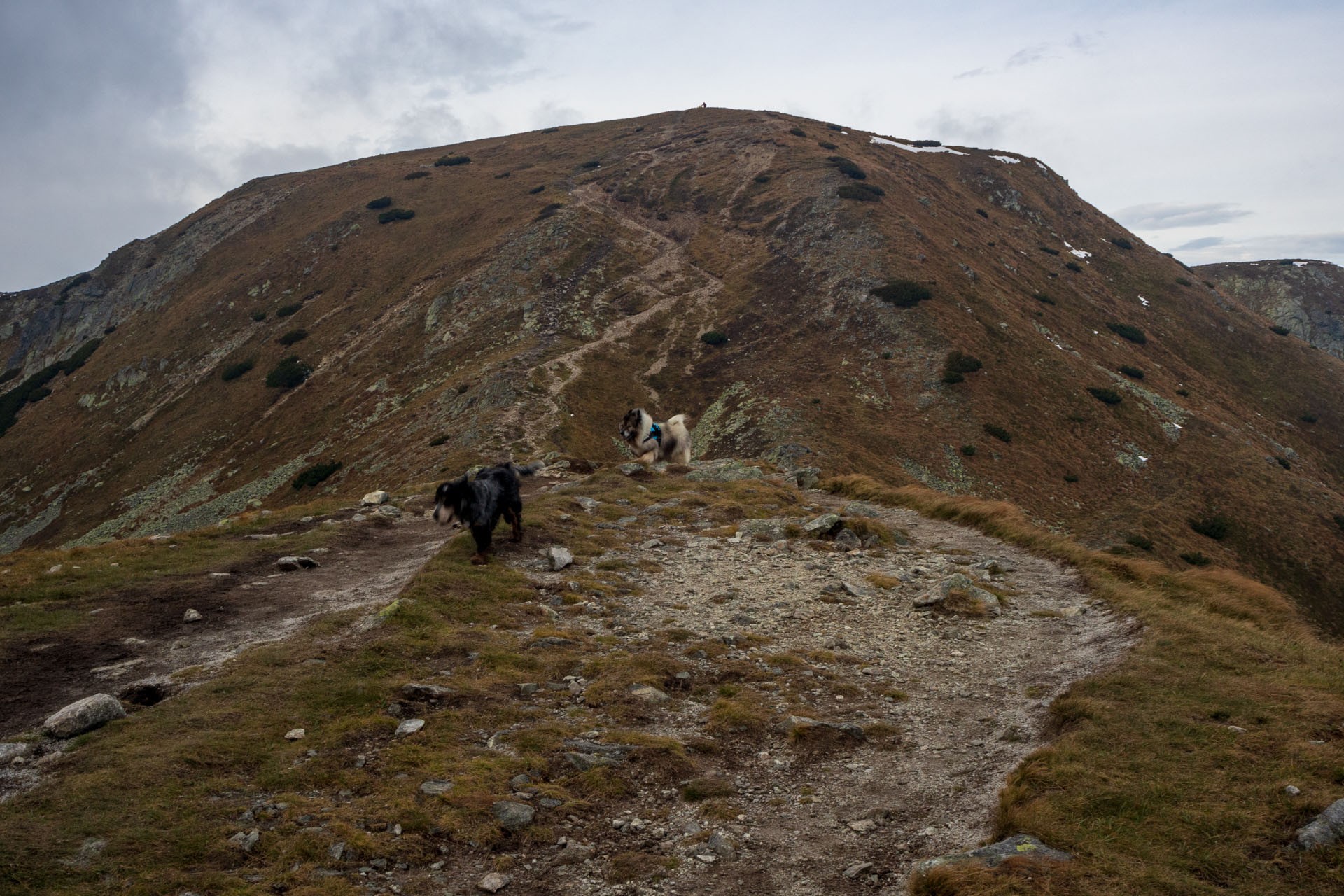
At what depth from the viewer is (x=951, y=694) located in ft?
32.0

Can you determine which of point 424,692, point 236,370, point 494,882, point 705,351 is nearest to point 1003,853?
point 494,882

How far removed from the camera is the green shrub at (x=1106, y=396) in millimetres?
53312

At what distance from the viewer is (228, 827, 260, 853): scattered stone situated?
599 centimetres

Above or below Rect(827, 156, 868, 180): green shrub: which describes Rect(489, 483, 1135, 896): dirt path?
below

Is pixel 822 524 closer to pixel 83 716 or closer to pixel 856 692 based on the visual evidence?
pixel 856 692

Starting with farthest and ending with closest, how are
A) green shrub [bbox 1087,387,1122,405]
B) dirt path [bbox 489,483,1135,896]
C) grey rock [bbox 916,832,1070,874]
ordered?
green shrub [bbox 1087,387,1122,405] → dirt path [bbox 489,483,1135,896] → grey rock [bbox 916,832,1070,874]

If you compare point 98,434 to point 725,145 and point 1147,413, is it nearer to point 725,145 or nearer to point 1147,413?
point 725,145

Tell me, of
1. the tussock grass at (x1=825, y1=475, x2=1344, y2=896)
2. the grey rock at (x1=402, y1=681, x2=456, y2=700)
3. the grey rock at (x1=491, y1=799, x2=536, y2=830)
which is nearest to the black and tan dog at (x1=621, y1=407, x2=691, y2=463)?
the grey rock at (x1=402, y1=681, x2=456, y2=700)

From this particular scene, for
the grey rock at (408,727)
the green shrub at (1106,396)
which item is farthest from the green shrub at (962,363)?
the grey rock at (408,727)

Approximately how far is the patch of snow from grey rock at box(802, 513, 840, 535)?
105 meters

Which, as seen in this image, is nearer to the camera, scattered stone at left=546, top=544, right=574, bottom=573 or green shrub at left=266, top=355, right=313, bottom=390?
scattered stone at left=546, top=544, right=574, bottom=573

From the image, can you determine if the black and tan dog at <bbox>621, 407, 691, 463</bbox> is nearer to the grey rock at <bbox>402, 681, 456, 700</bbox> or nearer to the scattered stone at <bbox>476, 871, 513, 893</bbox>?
the grey rock at <bbox>402, 681, 456, 700</bbox>

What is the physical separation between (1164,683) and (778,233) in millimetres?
71911

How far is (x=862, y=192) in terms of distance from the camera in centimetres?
7500
